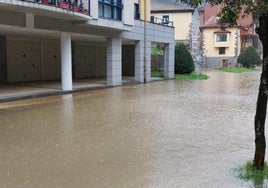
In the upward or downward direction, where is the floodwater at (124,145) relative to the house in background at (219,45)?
downward

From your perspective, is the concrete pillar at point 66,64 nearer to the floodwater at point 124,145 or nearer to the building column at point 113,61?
the building column at point 113,61

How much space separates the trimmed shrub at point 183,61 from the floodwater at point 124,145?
2061 centimetres

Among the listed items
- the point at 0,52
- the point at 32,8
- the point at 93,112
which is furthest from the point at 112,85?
the point at 93,112

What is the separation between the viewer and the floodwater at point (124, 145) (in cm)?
588

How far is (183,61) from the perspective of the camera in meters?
34.6

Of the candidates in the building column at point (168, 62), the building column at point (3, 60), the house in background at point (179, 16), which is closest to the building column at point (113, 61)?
the building column at point (3, 60)

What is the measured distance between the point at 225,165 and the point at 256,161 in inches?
29.3

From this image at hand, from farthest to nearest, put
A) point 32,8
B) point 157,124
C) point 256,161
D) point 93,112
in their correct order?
point 32,8 → point 93,112 → point 157,124 → point 256,161

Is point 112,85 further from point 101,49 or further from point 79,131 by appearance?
point 79,131

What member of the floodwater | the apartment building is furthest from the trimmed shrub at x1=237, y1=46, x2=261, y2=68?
the floodwater

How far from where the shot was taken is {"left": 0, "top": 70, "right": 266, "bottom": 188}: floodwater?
5883 millimetres

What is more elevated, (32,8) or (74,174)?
(32,8)

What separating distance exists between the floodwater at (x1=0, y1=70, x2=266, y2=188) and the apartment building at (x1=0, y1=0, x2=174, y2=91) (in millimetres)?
4547

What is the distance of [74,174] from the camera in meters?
6.07
